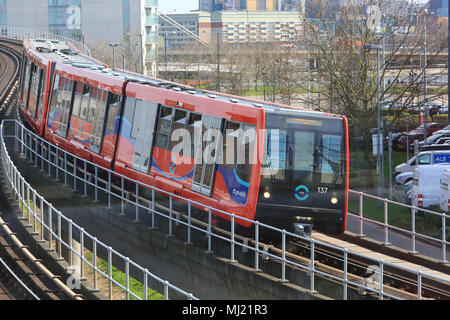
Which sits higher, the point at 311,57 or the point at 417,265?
the point at 311,57

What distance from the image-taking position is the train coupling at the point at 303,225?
16.3m

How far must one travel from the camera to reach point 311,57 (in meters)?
42.0

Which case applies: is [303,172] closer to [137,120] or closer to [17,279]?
[17,279]

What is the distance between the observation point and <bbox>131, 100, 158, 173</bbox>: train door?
20.1m

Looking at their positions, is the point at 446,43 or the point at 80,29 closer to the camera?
the point at 446,43

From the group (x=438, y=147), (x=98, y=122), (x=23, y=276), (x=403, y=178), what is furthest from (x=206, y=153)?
(x=438, y=147)

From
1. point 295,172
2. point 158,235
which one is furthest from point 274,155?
point 158,235

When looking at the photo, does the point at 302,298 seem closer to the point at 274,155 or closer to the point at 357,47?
the point at 274,155

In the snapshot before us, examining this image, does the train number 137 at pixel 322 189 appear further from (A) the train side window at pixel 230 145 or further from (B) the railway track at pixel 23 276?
(B) the railway track at pixel 23 276

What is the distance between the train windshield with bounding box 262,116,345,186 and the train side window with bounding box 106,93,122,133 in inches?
274
